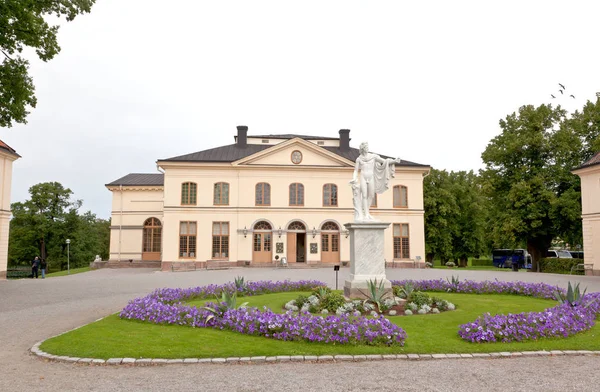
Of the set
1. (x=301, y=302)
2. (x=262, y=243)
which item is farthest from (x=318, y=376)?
(x=262, y=243)

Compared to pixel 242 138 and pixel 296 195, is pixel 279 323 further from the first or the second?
pixel 242 138

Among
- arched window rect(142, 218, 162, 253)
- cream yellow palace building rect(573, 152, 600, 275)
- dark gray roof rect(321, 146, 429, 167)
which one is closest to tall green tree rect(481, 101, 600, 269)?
cream yellow palace building rect(573, 152, 600, 275)

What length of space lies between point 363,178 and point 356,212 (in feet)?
3.51

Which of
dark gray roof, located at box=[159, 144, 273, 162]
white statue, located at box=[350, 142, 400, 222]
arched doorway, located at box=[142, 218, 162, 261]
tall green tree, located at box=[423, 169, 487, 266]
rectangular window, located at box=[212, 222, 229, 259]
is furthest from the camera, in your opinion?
tall green tree, located at box=[423, 169, 487, 266]

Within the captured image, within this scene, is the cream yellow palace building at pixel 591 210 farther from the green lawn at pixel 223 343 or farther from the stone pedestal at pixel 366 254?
the green lawn at pixel 223 343

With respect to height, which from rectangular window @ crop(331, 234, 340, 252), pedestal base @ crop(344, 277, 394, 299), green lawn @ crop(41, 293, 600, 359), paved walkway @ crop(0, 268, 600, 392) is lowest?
paved walkway @ crop(0, 268, 600, 392)

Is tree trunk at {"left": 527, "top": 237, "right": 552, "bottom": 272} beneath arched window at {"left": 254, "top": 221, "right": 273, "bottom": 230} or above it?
beneath

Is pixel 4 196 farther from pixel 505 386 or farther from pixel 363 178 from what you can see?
pixel 505 386

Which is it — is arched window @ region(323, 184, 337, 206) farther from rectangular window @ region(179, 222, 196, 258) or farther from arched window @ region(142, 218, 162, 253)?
arched window @ region(142, 218, 162, 253)

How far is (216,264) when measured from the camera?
1330 inches

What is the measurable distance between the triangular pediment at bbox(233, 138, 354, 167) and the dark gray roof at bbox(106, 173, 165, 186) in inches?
459

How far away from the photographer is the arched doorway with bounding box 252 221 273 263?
34.5 m

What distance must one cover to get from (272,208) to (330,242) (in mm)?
5478

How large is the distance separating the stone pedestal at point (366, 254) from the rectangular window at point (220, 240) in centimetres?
2356
